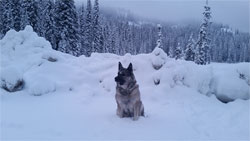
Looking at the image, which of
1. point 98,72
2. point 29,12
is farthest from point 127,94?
point 29,12

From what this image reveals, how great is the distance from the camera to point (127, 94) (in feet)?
19.1

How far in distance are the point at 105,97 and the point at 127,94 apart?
3378 mm

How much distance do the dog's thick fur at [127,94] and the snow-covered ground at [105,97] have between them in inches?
9.7

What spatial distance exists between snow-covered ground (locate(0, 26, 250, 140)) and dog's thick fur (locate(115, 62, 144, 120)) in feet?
0.81

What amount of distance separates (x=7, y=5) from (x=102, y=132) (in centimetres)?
3459

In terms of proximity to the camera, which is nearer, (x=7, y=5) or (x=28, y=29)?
(x=28, y=29)

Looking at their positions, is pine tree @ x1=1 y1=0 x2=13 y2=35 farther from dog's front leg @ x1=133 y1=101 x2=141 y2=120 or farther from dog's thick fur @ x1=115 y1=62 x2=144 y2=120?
dog's front leg @ x1=133 y1=101 x2=141 y2=120

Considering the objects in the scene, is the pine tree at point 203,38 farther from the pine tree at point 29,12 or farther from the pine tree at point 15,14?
the pine tree at point 15,14

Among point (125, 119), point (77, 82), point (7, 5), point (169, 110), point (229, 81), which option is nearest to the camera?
point (125, 119)

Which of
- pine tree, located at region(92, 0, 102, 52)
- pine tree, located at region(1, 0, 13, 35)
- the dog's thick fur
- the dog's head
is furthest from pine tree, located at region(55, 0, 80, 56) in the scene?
the dog's head

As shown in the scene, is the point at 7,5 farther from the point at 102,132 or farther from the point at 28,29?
the point at 102,132

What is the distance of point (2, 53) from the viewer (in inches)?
400

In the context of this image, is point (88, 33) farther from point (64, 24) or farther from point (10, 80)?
point (10, 80)

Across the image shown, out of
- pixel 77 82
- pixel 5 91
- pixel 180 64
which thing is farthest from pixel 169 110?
pixel 5 91
